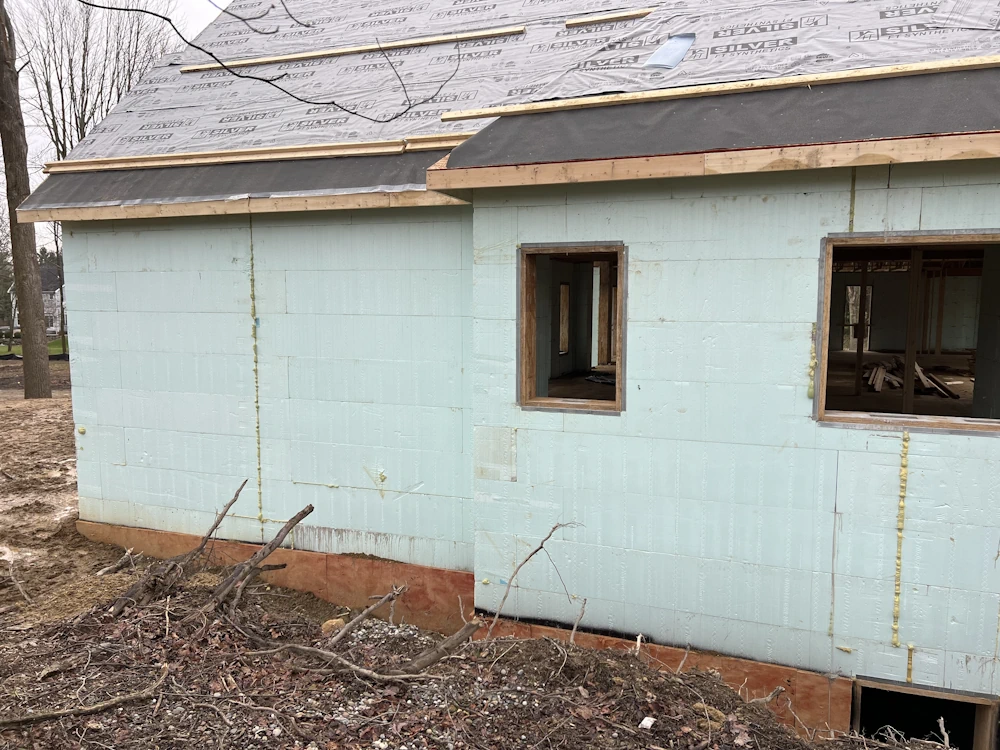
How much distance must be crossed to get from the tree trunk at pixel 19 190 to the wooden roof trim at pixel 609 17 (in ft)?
38.8

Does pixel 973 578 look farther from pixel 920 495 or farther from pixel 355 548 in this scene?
pixel 355 548

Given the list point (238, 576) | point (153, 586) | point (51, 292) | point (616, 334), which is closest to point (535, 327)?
point (616, 334)

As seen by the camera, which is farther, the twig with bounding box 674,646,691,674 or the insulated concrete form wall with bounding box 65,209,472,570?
the insulated concrete form wall with bounding box 65,209,472,570

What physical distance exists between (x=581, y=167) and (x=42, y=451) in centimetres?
990

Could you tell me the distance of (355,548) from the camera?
6.61m

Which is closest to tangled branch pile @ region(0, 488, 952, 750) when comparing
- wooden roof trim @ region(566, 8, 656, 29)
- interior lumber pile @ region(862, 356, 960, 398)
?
wooden roof trim @ region(566, 8, 656, 29)

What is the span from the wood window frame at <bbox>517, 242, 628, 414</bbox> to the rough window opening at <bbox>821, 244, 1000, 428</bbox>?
4.38ft

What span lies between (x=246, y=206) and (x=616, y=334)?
3481 mm

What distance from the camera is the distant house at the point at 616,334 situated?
449 centimetres

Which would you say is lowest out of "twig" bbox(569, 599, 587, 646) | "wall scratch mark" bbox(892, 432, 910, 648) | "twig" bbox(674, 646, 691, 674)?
→ "twig" bbox(674, 646, 691, 674)

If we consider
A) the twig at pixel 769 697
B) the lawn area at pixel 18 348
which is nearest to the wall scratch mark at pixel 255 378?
the twig at pixel 769 697

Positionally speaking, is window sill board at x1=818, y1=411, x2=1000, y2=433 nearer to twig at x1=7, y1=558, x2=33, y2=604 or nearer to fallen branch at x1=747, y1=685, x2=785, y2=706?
fallen branch at x1=747, y1=685, x2=785, y2=706

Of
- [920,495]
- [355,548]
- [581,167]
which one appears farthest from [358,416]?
[920,495]

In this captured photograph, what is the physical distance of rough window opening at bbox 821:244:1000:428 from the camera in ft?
23.7
